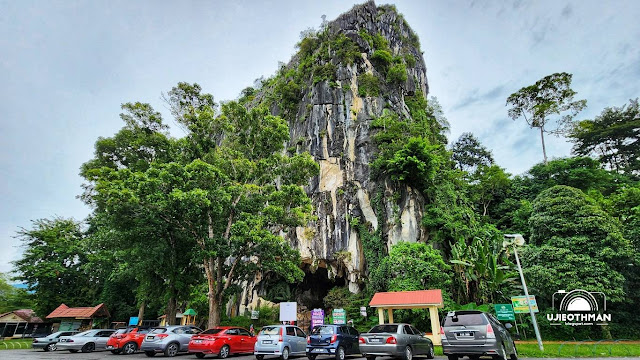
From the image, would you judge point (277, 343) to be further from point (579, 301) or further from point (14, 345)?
point (14, 345)

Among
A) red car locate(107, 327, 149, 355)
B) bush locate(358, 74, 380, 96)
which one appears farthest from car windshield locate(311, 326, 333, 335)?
bush locate(358, 74, 380, 96)

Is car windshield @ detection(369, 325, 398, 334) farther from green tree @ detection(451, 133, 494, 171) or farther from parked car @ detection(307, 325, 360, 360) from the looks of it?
green tree @ detection(451, 133, 494, 171)

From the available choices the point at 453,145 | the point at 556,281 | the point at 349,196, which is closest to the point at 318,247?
the point at 349,196

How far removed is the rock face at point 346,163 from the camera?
2456 cm

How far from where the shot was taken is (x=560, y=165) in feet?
91.9

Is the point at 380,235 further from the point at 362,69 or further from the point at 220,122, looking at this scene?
the point at 362,69

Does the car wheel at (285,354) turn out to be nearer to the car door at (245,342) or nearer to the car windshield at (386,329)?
the car door at (245,342)

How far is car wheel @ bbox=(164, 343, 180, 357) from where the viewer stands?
12195mm

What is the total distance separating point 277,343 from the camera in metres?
10.6

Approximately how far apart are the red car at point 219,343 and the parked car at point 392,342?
508cm

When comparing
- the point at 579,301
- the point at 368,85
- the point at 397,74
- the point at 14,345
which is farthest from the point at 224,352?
the point at 397,74

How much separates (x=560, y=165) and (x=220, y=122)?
93.3 ft
